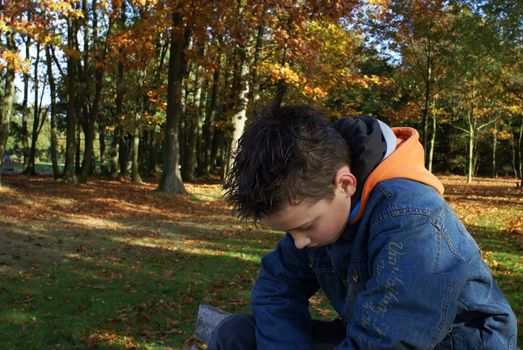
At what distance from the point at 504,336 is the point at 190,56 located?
692 inches

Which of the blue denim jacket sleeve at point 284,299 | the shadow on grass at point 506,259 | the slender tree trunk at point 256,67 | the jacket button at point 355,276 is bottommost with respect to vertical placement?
the shadow on grass at point 506,259

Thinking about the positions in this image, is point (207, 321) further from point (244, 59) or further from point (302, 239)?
point (244, 59)

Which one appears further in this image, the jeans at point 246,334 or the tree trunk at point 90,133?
the tree trunk at point 90,133

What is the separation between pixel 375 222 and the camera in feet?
5.49

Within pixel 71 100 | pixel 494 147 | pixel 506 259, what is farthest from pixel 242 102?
pixel 494 147

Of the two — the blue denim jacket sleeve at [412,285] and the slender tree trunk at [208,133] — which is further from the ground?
the slender tree trunk at [208,133]

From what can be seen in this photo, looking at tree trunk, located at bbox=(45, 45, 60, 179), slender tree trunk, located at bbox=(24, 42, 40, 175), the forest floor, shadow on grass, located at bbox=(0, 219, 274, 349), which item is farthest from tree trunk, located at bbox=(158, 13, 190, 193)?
slender tree trunk, located at bbox=(24, 42, 40, 175)

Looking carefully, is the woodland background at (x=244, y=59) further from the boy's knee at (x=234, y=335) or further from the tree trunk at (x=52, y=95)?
the boy's knee at (x=234, y=335)

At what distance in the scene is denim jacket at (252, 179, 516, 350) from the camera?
1.53 m

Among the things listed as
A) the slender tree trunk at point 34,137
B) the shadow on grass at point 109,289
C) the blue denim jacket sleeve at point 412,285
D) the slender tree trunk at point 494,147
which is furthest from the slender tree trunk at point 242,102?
the slender tree trunk at point 494,147

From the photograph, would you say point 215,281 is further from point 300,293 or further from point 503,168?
point 503,168

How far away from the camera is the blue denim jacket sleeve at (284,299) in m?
2.14

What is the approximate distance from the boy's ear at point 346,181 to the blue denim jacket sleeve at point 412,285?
Answer: 7.2 inches

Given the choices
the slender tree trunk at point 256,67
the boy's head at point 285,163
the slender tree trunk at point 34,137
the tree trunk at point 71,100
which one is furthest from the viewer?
the slender tree trunk at point 34,137
